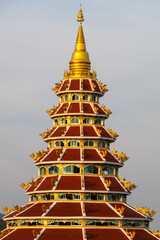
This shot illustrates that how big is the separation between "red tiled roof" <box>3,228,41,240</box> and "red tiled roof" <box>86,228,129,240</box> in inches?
279

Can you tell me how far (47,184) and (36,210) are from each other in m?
4.37

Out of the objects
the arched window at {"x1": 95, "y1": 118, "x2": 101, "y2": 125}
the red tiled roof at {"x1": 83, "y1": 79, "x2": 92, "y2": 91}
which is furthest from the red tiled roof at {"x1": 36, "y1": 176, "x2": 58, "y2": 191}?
the red tiled roof at {"x1": 83, "y1": 79, "x2": 92, "y2": 91}

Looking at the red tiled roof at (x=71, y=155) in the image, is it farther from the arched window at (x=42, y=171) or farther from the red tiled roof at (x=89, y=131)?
the arched window at (x=42, y=171)

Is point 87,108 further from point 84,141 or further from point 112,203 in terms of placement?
point 112,203

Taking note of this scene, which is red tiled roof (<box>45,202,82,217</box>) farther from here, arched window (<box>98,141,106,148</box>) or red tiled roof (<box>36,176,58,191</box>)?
arched window (<box>98,141,106,148</box>)

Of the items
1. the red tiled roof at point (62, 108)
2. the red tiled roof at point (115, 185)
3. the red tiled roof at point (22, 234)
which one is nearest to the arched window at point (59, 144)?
the red tiled roof at point (62, 108)

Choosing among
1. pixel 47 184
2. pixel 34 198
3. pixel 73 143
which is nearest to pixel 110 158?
pixel 73 143

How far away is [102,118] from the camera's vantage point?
418 ft

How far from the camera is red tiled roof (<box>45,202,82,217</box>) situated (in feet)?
379

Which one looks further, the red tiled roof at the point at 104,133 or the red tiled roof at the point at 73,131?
the red tiled roof at the point at 104,133

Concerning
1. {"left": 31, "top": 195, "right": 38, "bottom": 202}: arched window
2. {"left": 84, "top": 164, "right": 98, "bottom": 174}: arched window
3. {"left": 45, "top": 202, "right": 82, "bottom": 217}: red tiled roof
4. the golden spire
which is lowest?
{"left": 45, "top": 202, "right": 82, "bottom": 217}: red tiled roof

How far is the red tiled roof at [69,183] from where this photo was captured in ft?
389

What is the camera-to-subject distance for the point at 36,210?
119 metres

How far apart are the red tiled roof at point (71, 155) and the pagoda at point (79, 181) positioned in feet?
0.32
